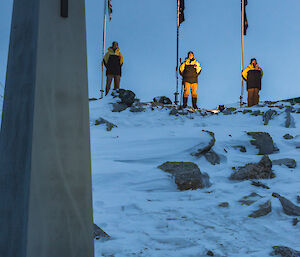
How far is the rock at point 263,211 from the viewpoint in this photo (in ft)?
8.33

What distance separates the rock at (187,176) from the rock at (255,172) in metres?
0.45

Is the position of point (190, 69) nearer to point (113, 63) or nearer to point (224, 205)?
point (113, 63)

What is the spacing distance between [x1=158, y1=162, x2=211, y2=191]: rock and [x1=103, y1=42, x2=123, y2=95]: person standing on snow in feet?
23.0

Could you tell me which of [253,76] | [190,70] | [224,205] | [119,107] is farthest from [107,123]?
[253,76]

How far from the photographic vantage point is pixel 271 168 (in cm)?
411

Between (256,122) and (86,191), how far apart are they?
737 cm

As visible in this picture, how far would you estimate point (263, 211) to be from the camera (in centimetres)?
257

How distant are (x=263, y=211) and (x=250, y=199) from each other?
322mm

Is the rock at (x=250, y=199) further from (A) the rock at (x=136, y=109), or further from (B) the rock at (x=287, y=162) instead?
(A) the rock at (x=136, y=109)

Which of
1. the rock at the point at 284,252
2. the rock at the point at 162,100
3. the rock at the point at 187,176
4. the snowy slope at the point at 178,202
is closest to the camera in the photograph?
the rock at the point at 284,252

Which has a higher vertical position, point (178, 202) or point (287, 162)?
Result: point (287, 162)

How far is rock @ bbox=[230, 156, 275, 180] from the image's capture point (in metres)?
3.73

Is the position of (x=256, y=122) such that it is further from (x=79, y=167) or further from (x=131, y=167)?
(x=79, y=167)

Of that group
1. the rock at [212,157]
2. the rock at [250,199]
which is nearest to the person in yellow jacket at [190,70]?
the rock at [212,157]
